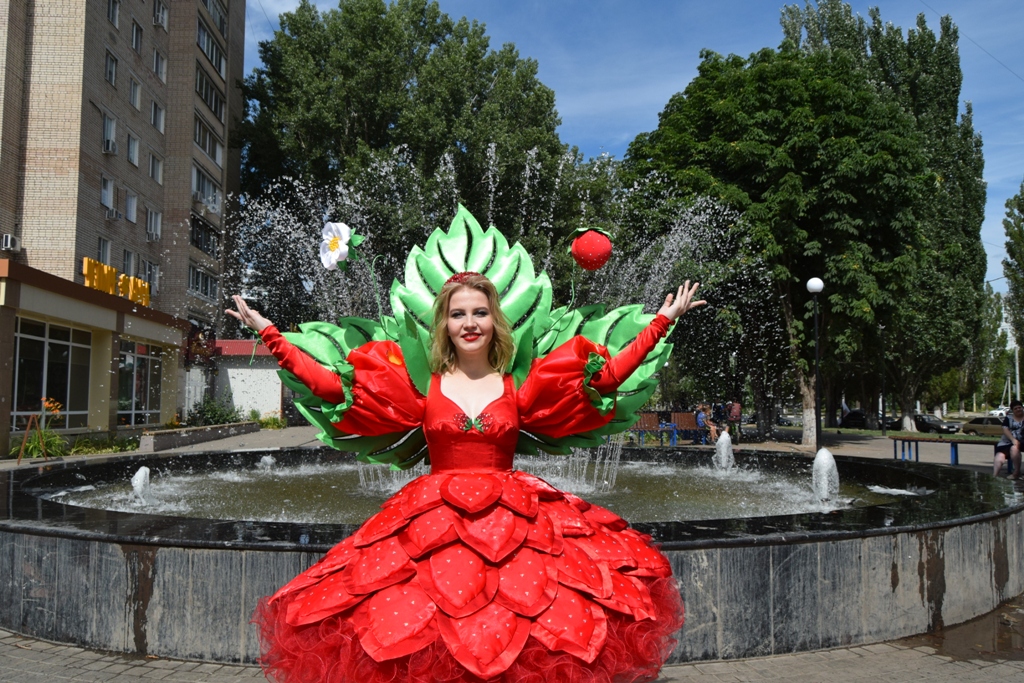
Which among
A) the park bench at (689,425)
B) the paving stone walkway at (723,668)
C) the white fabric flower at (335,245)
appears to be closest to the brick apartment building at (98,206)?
the paving stone walkway at (723,668)

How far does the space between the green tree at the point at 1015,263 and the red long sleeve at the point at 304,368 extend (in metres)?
40.9

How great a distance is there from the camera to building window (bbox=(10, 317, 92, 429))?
18.8 meters

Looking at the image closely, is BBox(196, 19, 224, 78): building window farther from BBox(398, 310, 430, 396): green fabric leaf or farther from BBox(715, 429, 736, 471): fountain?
BBox(398, 310, 430, 396): green fabric leaf

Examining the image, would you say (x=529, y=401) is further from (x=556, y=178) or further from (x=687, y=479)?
(x=556, y=178)

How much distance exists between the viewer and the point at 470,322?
3.10 m

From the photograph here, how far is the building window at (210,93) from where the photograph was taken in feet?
107

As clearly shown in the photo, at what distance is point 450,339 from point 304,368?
0.59 meters

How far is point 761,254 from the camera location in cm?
2014

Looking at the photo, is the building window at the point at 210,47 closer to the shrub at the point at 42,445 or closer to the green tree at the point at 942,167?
the shrub at the point at 42,445

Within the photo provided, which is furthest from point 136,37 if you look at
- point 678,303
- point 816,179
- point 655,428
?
point 678,303

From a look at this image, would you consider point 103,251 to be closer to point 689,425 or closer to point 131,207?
point 131,207

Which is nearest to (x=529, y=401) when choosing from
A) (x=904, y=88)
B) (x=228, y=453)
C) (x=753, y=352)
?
(x=228, y=453)

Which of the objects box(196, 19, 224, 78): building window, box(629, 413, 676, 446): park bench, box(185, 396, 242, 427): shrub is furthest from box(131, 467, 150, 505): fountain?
box(196, 19, 224, 78): building window

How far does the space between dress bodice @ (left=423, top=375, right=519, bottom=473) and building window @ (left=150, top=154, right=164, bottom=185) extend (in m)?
30.1
